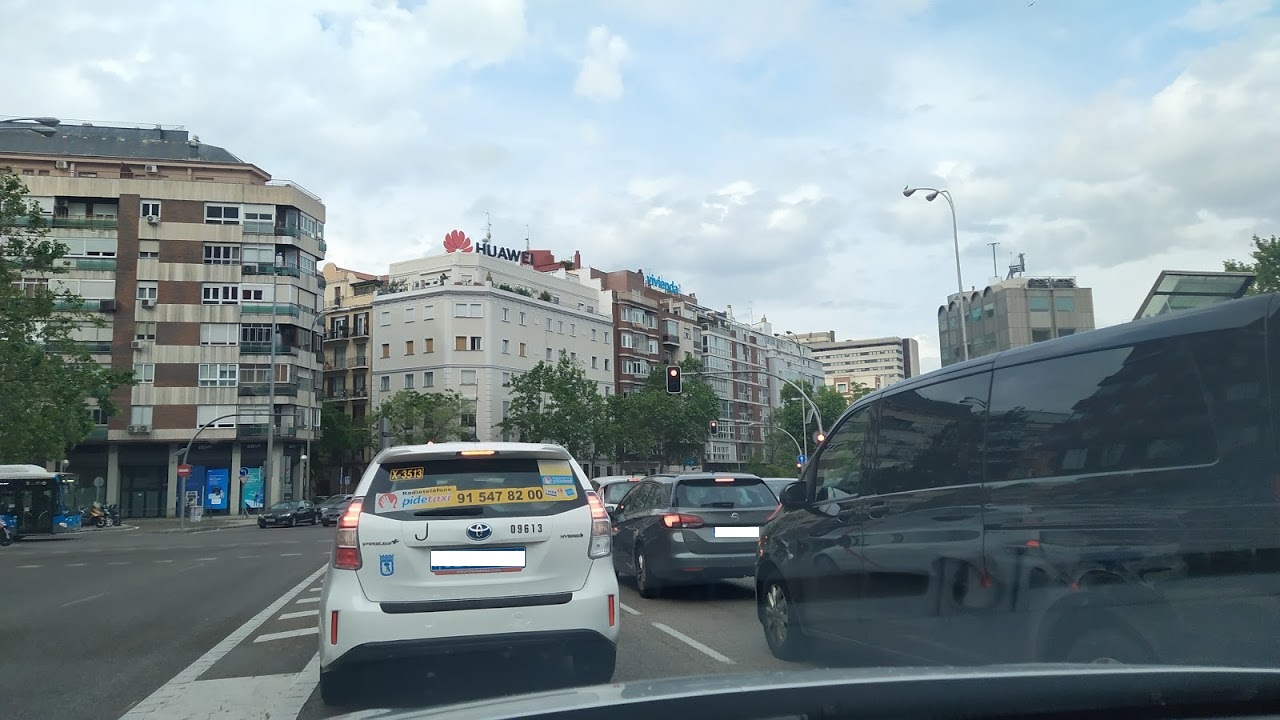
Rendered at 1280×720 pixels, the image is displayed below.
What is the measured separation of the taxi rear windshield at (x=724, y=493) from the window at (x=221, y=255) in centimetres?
5516

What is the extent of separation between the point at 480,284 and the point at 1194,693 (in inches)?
2982

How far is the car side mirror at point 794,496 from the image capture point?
7.59m

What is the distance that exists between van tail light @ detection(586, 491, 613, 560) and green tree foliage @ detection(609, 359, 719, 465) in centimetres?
6916

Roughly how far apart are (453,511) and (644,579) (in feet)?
20.0

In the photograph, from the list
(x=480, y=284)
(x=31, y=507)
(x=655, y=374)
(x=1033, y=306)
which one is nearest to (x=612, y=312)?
(x=655, y=374)

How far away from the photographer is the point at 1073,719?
2629 mm

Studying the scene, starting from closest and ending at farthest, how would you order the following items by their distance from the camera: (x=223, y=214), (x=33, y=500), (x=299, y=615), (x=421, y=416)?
(x=299, y=615) < (x=33, y=500) < (x=223, y=214) < (x=421, y=416)

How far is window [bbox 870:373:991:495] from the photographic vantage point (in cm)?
567

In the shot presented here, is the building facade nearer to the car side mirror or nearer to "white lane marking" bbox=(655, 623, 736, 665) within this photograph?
"white lane marking" bbox=(655, 623, 736, 665)

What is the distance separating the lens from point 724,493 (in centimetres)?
1144

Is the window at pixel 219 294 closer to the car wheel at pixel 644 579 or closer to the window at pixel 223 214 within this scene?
the window at pixel 223 214

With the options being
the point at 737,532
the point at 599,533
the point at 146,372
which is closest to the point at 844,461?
the point at 599,533

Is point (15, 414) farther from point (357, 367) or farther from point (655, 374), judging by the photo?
point (655, 374)

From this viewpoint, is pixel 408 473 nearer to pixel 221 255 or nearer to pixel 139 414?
pixel 139 414
